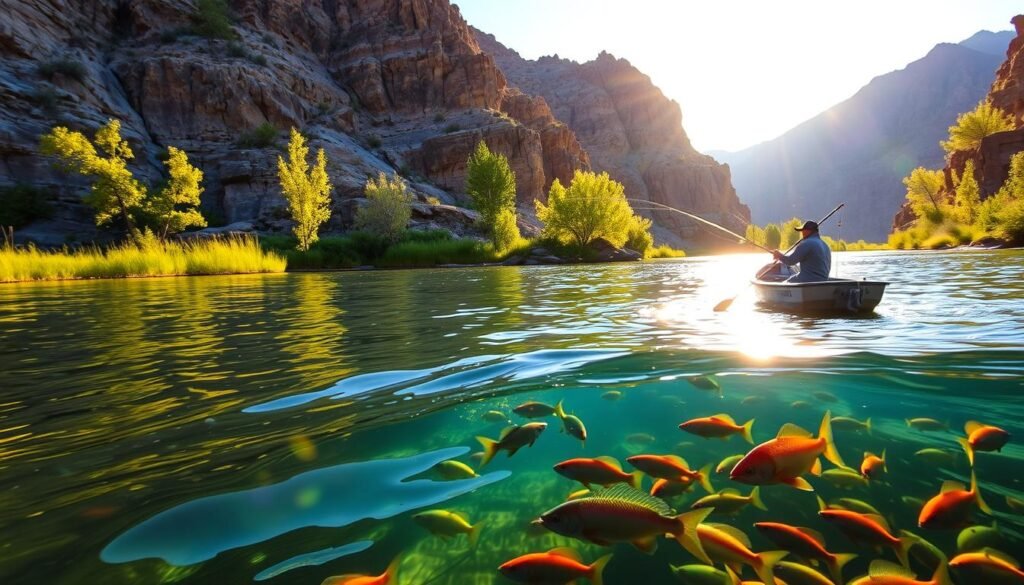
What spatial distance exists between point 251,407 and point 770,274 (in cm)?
1041

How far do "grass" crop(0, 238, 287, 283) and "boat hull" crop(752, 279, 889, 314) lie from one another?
26180mm

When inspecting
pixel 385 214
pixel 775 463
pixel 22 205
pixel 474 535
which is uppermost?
pixel 22 205

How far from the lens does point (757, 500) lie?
2.16m

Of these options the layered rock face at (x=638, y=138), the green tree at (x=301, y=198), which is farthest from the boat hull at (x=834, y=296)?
the layered rock face at (x=638, y=138)

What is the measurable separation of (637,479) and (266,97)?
73.8 meters

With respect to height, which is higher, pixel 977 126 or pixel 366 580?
pixel 977 126

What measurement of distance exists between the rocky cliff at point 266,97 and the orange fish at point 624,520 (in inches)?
1987

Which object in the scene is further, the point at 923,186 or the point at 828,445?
the point at 923,186

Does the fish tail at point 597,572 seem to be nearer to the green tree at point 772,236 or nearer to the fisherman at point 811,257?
the fisherman at point 811,257

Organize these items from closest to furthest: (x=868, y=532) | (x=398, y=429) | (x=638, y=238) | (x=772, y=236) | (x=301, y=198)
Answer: (x=868, y=532) < (x=398, y=429) < (x=301, y=198) < (x=638, y=238) < (x=772, y=236)

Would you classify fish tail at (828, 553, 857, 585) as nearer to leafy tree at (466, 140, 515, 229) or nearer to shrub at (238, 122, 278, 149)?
leafy tree at (466, 140, 515, 229)

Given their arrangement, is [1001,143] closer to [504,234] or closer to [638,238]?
[638,238]

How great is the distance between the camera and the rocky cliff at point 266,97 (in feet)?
153

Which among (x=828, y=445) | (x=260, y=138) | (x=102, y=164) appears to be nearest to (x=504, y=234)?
(x=102, y=164)
